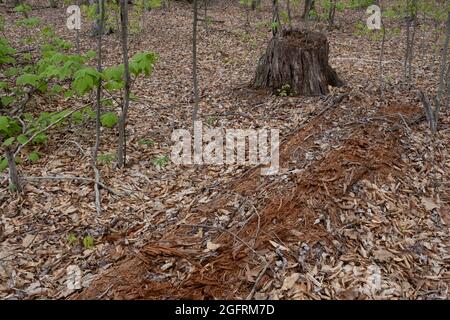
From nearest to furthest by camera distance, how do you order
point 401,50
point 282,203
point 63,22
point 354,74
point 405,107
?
point 282,203 < point 405,107 < point 354,74 < point 401,50 < point 63,22

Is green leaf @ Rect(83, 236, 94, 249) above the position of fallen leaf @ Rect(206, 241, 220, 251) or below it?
below

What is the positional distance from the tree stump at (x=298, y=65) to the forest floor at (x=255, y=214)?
518mm

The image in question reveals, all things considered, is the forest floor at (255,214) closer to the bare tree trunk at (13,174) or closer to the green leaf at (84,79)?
the bare tree trunk at (13,174)

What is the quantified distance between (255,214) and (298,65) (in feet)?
13.5

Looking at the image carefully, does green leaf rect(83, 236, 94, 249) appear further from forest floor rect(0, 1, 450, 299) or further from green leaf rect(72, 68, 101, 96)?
green leaf rect(72, 68, 101, 96)

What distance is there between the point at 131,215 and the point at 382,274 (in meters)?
2.46

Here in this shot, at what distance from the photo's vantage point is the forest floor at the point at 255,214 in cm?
302

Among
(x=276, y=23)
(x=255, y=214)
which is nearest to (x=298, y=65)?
(x=276, y=23)

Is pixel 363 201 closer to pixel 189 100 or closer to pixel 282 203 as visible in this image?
pixel 282 203

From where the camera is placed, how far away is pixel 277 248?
324 centimetres

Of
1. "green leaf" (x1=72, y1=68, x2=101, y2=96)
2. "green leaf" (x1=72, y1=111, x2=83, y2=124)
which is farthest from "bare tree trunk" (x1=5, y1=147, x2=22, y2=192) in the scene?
"green leaf" (x1=72, y1=111, x2=83, y2=124)

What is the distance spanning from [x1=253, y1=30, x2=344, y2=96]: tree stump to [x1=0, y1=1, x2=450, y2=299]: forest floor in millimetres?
518

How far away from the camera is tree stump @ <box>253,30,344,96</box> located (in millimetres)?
6906
